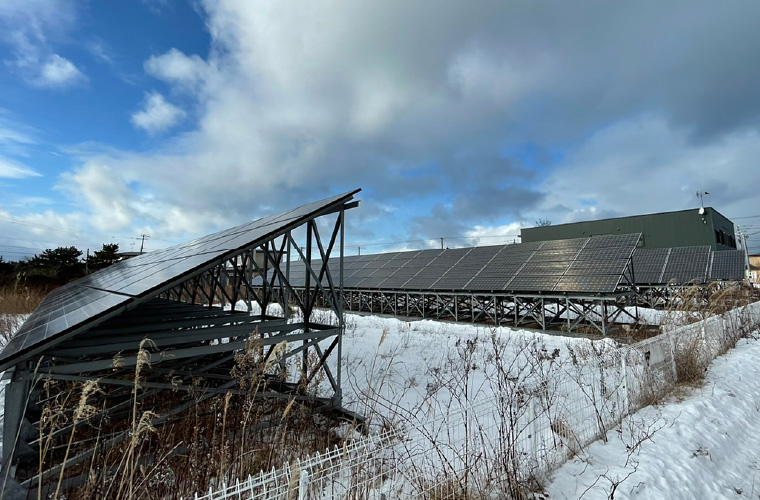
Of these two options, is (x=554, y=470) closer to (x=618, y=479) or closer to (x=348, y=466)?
(x=618, y=479)

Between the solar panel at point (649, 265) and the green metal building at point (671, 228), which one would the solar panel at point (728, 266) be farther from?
the green metal building at point (671, 228)

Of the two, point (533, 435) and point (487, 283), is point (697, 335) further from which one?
point (487, 283)

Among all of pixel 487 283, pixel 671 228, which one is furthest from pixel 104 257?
pixel 671 228

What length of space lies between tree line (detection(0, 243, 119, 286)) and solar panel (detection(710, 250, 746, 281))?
133 feet

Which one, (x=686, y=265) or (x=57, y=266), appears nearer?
(x=686, y=265)

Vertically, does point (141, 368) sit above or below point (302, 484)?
above

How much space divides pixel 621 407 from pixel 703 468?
1.10m

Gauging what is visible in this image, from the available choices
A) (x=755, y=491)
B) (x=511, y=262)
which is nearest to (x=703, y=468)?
(x=755, y=491)

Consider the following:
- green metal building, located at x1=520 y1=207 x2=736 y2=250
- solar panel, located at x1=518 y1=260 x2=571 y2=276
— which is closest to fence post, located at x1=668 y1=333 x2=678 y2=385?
solar panel, located at x1=518 y1=260 x2=571 y2=276

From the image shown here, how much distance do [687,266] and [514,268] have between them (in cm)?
1195

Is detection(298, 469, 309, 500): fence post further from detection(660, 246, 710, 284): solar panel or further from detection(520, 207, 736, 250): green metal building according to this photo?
detection(520, 207, 736, 250): green metal building

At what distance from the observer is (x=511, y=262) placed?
16.0 m

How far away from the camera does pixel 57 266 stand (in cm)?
2659

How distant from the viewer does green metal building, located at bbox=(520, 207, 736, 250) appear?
30.3m
